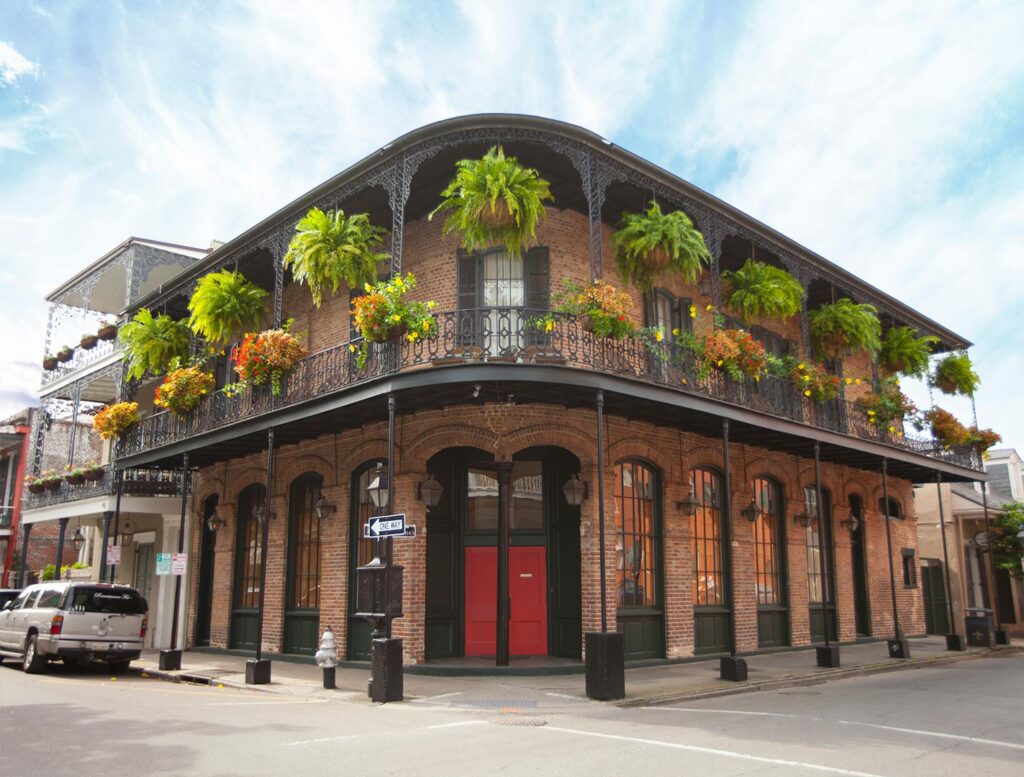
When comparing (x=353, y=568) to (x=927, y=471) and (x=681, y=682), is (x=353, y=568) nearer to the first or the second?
(x=681, y=682)

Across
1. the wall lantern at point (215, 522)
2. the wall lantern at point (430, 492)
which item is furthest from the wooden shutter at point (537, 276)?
the wall lantern at point (215, 522)

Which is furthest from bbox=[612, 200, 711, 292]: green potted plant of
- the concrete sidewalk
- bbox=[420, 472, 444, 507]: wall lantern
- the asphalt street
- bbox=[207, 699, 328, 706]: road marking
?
bbox=[207, 699, 328, 706]: road marking

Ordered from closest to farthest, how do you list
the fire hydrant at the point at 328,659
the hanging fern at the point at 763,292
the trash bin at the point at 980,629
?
the fire hydrant at the point at 328,659, the hanging fern at the point at 763,292, the trash bin at the point at 980,629

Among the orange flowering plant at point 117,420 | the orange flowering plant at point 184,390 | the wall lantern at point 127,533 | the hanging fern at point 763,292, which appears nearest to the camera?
the hanging fern at point 763,292

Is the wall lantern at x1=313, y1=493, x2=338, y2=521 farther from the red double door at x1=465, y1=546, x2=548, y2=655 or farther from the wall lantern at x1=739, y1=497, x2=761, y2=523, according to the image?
the wall lantern at x1=739, y1=497, x2=761, y2=523

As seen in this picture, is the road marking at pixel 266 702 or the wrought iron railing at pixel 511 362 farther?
the wrought iron railing at pixel 511 362

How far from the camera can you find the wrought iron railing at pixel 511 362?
1231cm

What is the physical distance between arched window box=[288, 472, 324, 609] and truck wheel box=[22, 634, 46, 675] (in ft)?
13.8

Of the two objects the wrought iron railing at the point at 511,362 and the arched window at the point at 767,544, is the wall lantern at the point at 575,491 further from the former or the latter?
the arched window at the point at 767,544

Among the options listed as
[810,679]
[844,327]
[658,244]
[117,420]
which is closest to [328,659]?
[810,679]

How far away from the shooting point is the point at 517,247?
12.8 metres

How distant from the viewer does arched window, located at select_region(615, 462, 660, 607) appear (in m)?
14.2

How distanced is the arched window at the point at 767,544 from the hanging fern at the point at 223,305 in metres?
11.0

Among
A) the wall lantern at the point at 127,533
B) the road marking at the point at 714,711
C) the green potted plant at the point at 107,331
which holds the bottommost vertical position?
the road marking at the point at 714,711
